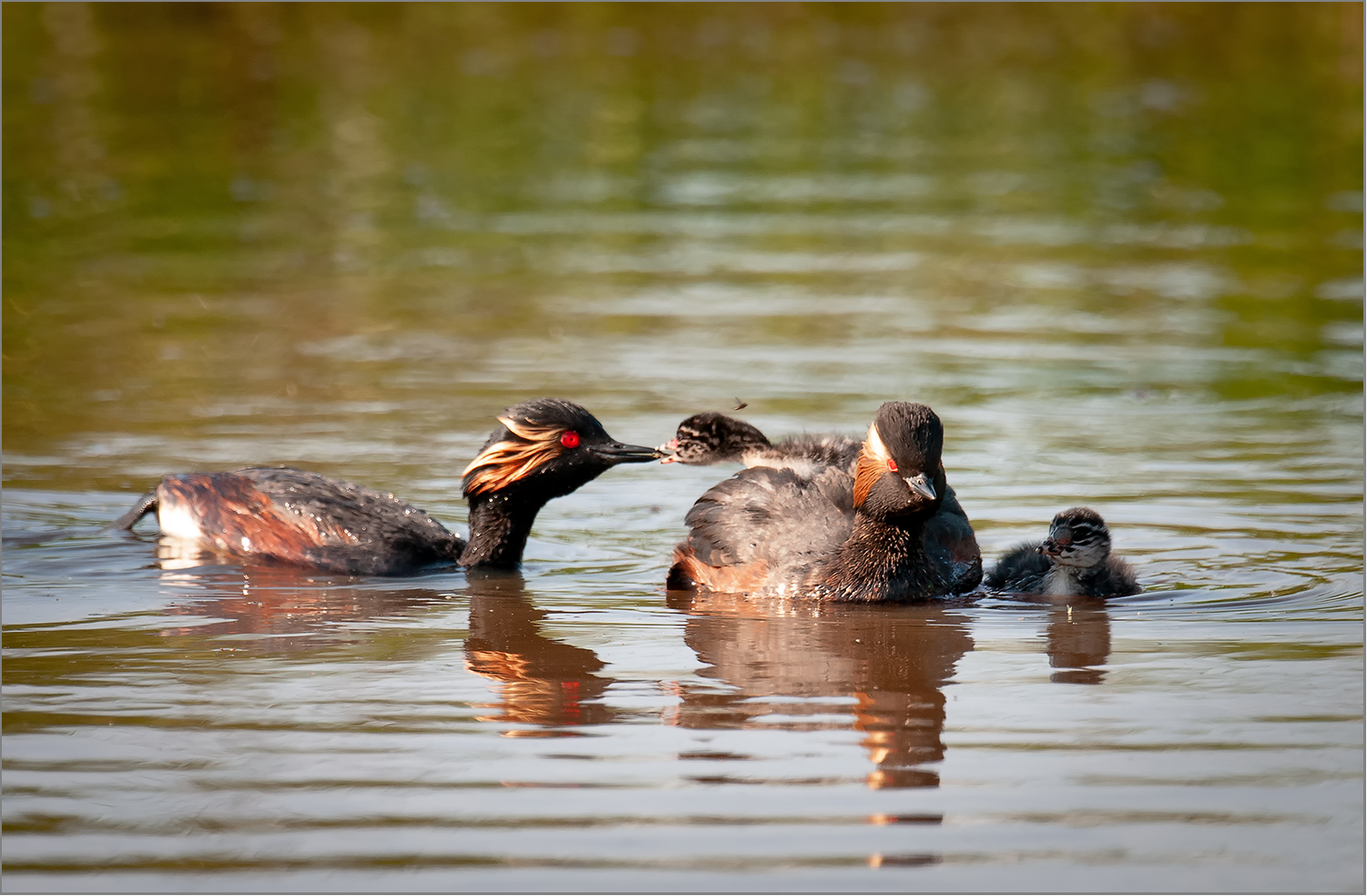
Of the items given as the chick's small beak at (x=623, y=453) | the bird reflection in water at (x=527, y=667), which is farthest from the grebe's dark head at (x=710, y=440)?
the bird reflection in water at (x=527, y=667)

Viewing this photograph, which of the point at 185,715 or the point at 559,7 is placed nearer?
the point at 185,715

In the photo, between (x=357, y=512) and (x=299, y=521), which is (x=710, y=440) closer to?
(x=357, y=512)

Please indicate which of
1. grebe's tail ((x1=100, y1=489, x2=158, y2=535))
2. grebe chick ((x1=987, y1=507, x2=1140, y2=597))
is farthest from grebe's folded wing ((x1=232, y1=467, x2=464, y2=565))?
grebe chick ((x1=987, y1=507, x2=1140, y2=597))

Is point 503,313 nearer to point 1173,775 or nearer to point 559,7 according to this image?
point 1173,775

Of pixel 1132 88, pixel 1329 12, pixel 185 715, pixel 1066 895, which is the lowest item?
pixel 1066 895

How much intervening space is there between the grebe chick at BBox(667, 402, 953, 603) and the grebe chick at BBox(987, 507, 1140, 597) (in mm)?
400

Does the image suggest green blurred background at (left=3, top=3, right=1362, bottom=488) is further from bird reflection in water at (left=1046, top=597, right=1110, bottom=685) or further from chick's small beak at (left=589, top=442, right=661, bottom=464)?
bird reflection in water at (left=1046, top=597, right=1110, bottom=685)

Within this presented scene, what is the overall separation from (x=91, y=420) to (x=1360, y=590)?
25.3 ft

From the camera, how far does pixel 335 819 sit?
5.69 metres

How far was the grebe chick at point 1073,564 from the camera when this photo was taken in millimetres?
8438

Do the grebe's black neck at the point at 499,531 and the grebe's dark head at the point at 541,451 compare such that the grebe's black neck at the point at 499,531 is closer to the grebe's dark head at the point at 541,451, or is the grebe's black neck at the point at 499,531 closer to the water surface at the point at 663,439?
Result: the grebe's dark head at the point at 541,451

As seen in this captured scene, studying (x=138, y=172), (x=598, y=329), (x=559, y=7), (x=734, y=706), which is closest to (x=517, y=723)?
(x=734, y=706)

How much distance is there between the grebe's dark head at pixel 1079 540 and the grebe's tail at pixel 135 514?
15.5 feet

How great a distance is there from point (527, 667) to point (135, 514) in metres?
3.29
